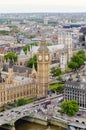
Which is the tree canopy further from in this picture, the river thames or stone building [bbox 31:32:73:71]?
the river thames

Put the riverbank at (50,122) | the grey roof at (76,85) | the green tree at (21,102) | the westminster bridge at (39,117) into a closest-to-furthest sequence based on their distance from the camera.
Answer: the westminster bridge at (39,117)
the riverbank at (50,122)
the grey roof at (76,85)
the green tree at (21,102)

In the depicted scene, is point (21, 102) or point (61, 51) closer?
point (21, 102)

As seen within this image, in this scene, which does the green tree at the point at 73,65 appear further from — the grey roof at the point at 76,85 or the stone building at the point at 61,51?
the grey roof at the point at 76,85

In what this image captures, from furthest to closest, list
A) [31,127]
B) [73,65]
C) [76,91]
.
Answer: [73,65]
[76,91]
[31,127]

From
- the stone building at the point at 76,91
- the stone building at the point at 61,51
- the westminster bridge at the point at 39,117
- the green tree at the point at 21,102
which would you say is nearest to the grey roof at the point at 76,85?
the stone building at the point at 76,91

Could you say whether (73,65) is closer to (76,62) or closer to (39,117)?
(76,62)

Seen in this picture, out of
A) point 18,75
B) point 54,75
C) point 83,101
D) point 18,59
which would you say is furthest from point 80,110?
point 18,59

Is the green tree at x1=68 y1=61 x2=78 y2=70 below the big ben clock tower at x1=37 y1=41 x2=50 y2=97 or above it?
below

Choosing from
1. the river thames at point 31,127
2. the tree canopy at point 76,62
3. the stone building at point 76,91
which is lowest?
the river thames at point 31,127

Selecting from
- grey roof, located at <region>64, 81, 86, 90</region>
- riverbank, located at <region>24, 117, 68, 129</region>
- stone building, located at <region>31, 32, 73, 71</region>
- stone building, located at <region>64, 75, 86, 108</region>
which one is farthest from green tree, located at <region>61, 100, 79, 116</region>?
stone building, located at <region>31, 32, 73, 71</region>

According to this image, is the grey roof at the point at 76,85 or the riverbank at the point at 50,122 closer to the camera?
the riverbank at the point at 50,122

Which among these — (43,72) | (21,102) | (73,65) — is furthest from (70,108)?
(73,65)

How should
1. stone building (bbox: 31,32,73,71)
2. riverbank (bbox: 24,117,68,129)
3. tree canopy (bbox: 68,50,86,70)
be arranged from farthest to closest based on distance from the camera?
stone building (bbox: 31,32,73,71)
tree canopy (bbox: 68,50,86,70)
riverbank (bbox: 24,117,68,129)

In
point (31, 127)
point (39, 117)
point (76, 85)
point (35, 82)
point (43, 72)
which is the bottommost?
point (31, 127)
